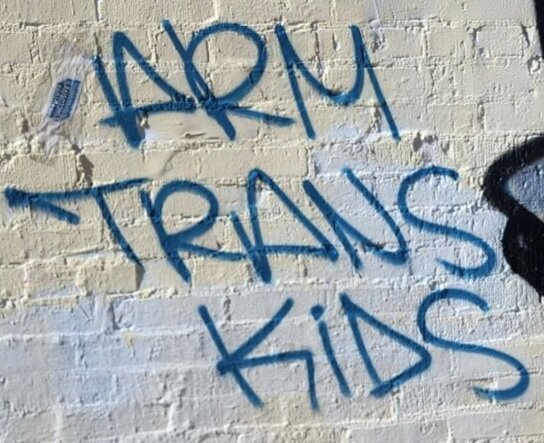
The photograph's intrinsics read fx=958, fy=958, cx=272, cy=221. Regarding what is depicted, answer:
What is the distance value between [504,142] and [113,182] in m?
1.07

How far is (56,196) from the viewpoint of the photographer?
8.06 ft

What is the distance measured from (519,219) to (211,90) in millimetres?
917

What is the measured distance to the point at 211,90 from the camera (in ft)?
8.30

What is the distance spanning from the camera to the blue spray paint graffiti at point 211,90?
249cm

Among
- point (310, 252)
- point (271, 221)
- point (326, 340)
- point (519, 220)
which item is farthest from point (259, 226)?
point (519, 220)

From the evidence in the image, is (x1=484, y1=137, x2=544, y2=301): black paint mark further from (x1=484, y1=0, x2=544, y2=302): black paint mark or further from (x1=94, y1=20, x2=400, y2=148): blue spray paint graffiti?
(x1=94, y1=20, x2=400, y2=148): blue spray paint graffiti

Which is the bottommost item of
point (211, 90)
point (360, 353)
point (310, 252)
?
point (360, 353)

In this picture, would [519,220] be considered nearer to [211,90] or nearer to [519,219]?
[519,219]

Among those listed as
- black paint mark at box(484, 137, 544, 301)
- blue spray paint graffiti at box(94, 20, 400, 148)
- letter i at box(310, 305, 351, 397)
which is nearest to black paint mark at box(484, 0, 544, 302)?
black paint mark at box(484, 137, 544, 301)

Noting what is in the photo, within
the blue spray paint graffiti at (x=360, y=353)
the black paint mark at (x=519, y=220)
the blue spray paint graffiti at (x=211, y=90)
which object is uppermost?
the blue spray paint graffiti at (x=211, y=90)

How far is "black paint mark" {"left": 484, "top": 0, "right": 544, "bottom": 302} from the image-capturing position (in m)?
2.64

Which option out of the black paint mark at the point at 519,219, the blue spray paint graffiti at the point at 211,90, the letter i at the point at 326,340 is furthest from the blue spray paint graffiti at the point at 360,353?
the blue spray paint graffiti at the point at 211,90

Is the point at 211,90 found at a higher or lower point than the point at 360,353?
higher

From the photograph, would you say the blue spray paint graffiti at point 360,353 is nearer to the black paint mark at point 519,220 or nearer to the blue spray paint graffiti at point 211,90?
Result: the black paint mark at point 519,220
